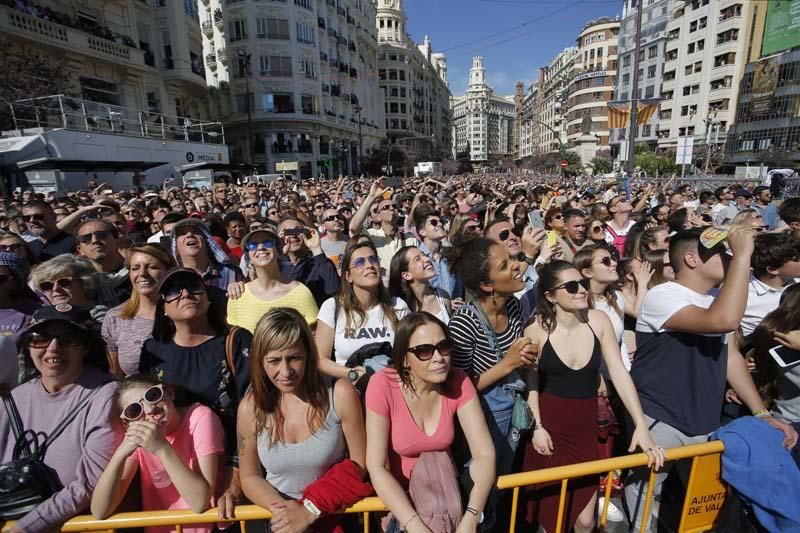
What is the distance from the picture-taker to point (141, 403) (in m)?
1.84

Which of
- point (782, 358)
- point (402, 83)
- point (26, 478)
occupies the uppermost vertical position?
point (402, 83)

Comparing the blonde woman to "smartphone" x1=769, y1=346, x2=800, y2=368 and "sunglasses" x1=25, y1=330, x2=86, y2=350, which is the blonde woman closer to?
"sunglasses" x1=25, y1=330, x2=86, y2=350

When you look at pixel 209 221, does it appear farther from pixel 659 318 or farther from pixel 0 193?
pixel 0 193

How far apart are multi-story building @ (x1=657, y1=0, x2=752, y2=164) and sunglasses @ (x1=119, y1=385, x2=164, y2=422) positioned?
186 feet

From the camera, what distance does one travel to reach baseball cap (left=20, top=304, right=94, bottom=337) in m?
2.02

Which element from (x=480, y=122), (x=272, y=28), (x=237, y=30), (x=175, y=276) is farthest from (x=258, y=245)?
(x=480, y=122)

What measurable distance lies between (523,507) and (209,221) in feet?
16.3

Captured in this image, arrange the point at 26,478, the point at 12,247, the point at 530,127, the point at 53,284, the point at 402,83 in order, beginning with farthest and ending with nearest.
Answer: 1. the point at 530,127
2. the point at 402,83
3. the point at 12,247
4. the point at 53,284
5. the point at 26,478

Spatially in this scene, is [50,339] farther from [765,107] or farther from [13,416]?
[765,107]

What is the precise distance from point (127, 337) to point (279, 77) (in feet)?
143

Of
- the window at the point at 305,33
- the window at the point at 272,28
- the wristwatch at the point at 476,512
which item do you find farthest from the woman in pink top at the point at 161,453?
the window at the point at 305,33

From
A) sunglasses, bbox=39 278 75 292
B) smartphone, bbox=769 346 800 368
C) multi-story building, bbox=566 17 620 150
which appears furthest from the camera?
multi-story building, bbox=566 17 620 150

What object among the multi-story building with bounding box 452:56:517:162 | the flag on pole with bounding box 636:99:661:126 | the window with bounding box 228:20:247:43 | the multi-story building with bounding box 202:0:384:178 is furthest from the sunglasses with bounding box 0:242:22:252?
the multi-story building with bounding box 452:56:517:162

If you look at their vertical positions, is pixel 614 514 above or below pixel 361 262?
below
